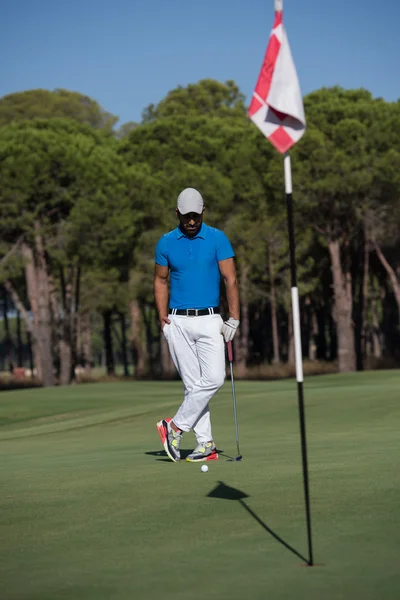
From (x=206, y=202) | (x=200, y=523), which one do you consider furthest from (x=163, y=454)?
(x=206, y=202)

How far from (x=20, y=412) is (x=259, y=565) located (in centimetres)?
2161

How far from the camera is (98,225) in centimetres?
4844

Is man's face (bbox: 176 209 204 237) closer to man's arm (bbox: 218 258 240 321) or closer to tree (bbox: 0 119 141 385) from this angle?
man's arm (bbox: 218 258 240 321)

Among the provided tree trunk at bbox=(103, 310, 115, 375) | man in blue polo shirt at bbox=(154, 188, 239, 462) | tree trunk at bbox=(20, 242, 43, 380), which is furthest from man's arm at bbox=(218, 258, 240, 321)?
tree trunk at bbox=(103, 310, 115, 375)

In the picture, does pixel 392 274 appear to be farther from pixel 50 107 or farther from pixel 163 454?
pixel 163 454

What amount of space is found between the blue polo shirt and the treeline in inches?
1418

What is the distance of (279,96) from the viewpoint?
6477 millimetres

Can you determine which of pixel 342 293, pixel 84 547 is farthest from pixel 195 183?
pixel 84 547

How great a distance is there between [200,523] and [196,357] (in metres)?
3.81

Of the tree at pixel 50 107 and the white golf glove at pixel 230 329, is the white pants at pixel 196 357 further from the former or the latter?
the tree at pixel 50 107

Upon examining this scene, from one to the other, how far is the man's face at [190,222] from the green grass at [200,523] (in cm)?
210

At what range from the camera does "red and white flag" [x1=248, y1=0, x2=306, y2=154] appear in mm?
6449

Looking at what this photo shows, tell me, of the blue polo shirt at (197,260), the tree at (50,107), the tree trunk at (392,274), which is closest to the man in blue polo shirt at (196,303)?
the blue polo shirt at (197,260)

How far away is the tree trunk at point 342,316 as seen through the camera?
1991 inches
